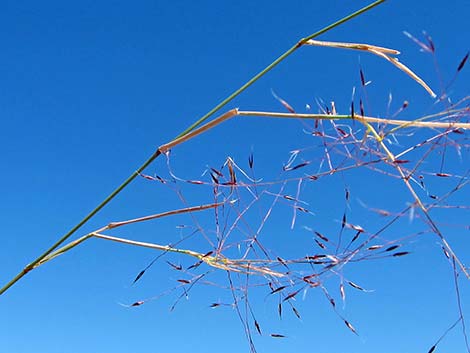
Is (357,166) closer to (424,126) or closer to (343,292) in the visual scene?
(424,126)

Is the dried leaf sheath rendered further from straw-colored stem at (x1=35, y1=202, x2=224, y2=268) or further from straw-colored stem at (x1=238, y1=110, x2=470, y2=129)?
straw-colored stem at (x1=35, y1=202, x2=224, y2=268)

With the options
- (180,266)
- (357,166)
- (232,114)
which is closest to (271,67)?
(232,114)

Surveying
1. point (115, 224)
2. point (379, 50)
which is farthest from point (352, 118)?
point (115, 224)

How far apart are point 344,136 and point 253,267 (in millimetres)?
304

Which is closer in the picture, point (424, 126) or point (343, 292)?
point (424, 126)

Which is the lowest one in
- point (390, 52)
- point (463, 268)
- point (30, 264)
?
point (463, 268)

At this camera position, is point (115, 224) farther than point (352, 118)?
Yes

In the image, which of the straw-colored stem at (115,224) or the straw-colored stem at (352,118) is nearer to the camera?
the straw-colored stem at (352,118)

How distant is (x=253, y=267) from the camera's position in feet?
4.29

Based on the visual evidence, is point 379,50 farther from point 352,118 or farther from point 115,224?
point 115,224

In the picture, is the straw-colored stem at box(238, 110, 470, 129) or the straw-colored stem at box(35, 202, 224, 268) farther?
the straw-colored stem at box(35, 202, 224, 268)

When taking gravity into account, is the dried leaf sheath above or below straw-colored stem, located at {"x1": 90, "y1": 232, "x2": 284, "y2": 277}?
above

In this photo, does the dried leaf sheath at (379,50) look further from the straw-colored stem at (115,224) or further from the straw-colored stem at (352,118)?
the straw-colored stem at (115,224)

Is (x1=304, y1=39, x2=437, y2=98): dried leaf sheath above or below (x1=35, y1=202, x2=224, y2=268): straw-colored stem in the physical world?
above
